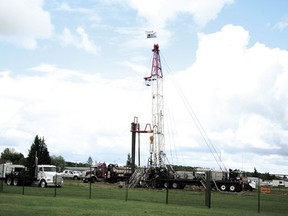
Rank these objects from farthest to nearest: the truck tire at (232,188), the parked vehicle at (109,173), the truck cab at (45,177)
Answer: the parked vehicle at (109,173) < the truck tire at (232,188) < the truck cab at (45,177)

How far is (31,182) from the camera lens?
48656mm

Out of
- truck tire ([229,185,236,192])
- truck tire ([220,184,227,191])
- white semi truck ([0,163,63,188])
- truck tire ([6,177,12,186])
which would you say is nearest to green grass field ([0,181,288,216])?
white semi truck ([0,163,63,188])

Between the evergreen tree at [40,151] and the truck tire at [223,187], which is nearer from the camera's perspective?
the truck tire at [223,187]

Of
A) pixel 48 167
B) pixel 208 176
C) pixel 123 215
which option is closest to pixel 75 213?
pixel 123 215

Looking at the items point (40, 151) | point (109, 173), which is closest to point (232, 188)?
point (109, 173)

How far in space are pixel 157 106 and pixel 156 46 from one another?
354 inches

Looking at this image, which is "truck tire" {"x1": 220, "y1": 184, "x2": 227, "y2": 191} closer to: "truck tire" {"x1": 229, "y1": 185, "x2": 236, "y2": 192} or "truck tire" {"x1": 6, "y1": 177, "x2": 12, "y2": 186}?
"truck tire" {"x1": 229, "y1": 185, "x2": 236, "y2": 192}

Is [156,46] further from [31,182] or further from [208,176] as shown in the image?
[208,176]

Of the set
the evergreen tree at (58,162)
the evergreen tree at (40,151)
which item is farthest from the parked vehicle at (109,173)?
the evergreen tree at (58,162)

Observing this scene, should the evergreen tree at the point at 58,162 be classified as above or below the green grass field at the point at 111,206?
above

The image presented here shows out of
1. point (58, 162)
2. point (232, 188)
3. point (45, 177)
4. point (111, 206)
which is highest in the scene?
point (58, 162)

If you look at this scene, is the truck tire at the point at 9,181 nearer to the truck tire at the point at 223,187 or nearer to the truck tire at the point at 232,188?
the truck tire at the point at 223,187

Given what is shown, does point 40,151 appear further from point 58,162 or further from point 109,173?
point 109,173

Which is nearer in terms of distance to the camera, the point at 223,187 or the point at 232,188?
the point at 232,188
